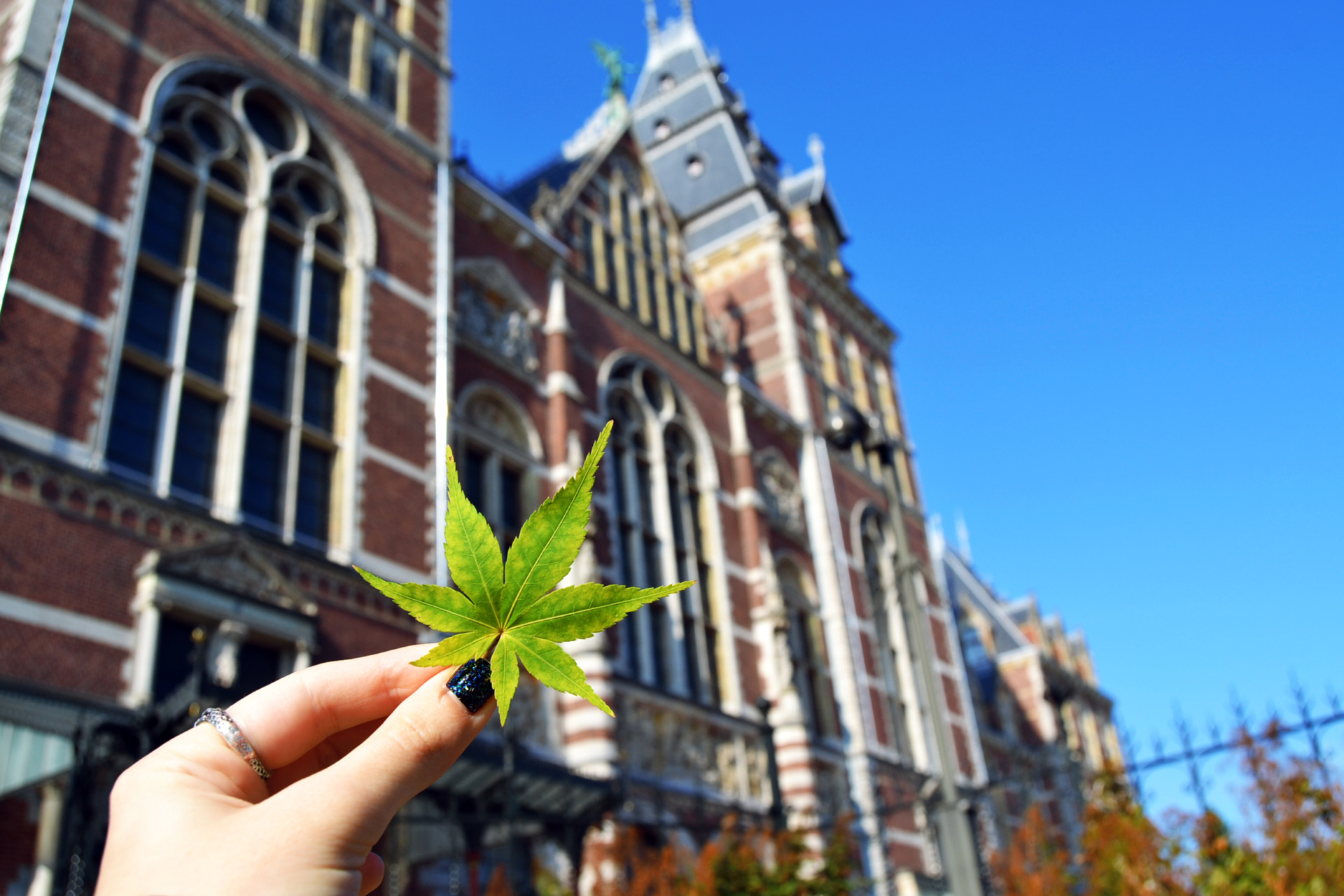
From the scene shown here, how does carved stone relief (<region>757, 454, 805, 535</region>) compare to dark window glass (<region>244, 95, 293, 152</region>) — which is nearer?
dark window glass (<region>244, 95, 293, 152</region>)

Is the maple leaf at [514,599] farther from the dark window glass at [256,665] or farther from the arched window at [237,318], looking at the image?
the arched window at [237,318]

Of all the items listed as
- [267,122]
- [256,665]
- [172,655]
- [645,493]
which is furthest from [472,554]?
[645,493]

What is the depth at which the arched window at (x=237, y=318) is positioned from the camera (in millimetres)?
10289

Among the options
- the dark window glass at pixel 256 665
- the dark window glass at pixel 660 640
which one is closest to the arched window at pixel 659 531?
the dark window glass at pixel 660 640

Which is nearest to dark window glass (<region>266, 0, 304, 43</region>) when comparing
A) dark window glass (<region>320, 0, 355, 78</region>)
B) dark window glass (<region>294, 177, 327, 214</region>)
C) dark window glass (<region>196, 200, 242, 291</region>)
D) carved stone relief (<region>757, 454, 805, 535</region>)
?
dark window glass (<region>320, 0, 355, 78</region>)

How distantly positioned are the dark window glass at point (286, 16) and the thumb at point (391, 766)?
1421 cm

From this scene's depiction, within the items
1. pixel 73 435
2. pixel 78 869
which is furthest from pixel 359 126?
pixel 78 869

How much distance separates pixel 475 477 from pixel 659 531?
362 cm

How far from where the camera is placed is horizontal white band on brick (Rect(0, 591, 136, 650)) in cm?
818

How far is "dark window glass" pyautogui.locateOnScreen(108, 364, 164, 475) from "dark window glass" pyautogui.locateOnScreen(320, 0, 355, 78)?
5.87 metres

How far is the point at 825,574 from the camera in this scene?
822 inches

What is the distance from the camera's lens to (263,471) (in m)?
11.1

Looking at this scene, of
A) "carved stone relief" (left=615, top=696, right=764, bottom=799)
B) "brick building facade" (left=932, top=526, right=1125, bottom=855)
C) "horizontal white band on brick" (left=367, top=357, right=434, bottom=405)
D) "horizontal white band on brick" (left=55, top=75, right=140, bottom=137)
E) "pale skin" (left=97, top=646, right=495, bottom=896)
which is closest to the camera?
"pale skin" (left=97, top=646, right=495, bottom=896)

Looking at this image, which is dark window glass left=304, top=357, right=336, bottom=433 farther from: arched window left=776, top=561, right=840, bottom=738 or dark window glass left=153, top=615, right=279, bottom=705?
arched window left=776, top=561, right=840, bottom=738
